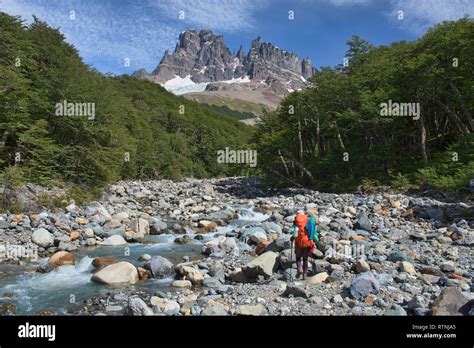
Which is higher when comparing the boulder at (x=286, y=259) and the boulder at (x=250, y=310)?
the boulder at (x=286, y=259)

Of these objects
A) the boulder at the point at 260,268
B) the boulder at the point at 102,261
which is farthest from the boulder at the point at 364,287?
the boulder at the point at 102,261

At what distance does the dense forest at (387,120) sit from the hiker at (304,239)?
1363cm

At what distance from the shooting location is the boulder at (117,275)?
985 cm

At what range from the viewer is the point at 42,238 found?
13.2m

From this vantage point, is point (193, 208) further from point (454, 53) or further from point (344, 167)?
point (454, 53)

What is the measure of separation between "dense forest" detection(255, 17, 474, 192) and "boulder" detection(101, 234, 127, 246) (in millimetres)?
16643

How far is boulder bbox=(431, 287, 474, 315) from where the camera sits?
18.7 feet

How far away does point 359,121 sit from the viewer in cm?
2670

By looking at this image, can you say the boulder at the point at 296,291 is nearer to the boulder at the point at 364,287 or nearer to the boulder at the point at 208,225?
the boulder at the point at 364,287

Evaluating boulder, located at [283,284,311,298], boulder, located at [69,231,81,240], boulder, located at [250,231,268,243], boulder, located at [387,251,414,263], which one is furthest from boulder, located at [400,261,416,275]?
boulder, located at [69,231,81,240]

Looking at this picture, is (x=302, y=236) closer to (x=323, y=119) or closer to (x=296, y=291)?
(x=296, y=291)

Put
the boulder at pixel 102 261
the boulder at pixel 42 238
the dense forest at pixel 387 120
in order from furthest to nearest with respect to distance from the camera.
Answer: the dense forest at pixel 387 120 → the boulder at pixel 42 238 → the boulder at pixel 102 261

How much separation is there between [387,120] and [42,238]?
74.5ft

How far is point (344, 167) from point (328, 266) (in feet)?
72.2
